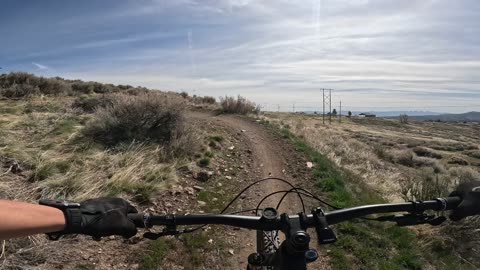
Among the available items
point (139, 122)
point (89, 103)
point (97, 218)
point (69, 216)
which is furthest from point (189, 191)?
point (89, 103)

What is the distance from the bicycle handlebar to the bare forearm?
1.58 feet

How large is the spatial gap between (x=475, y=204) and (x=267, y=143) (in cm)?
1168

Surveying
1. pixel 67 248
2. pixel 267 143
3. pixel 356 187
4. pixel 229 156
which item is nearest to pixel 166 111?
pixel 229 156

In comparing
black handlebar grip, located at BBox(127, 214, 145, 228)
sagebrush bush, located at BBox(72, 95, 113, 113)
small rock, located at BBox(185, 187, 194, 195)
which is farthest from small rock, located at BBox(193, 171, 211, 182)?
sagebrush bush, located at BBox(72, 95, 113, 113)

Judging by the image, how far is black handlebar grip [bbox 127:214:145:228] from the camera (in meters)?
2.24

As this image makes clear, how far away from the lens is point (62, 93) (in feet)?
76.4

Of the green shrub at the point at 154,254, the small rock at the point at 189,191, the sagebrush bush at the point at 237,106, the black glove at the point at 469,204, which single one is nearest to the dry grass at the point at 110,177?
the small rock at the point at 189,191

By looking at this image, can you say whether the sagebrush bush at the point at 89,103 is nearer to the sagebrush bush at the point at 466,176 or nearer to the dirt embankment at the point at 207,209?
the dirt embankment at the point at 207,209

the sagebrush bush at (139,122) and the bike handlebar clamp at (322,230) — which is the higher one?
the sagebrush bush at (139,122)

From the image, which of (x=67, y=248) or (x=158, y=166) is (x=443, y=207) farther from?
(x=158, y=166)

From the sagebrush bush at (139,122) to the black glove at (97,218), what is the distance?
8194 millimetres

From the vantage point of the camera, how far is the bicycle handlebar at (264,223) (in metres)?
2.25

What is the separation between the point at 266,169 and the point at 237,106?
1252cm

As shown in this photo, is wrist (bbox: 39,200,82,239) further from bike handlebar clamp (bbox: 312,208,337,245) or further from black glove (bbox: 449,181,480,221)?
black glove (bbox: 449,181,480,221)
